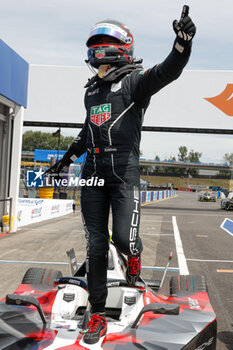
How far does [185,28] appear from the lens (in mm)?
2379

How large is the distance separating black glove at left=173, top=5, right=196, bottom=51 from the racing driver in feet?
1.54

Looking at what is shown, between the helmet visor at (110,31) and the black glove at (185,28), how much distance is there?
744 mm

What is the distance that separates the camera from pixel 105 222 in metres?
3.16

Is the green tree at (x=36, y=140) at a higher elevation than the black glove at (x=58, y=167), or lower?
higher

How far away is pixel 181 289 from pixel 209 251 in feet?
19.8

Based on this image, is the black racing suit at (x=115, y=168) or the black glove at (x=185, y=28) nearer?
the black glove at (x=185, y=28)

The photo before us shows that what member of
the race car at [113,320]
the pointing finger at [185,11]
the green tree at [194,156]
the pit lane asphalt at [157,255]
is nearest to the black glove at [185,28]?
the pointing finger at [185,11]

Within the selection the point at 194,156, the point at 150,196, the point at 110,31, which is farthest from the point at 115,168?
the point at 194,156

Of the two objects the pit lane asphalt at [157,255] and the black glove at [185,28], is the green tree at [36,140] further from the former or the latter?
the black glove at [185,28]

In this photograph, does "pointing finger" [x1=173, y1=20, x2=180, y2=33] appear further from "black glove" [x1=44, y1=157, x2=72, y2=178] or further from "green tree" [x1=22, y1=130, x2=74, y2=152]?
"green tree" [x1=22, y1=130, x2=74, y2=152]

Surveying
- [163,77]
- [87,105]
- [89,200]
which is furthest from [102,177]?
[163,77]

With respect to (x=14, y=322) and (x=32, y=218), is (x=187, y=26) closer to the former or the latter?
(x=14, y=322)

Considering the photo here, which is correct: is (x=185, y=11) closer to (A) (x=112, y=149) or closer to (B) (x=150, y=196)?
(A) (x=112, y=149)

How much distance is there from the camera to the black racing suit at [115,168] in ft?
9.78
